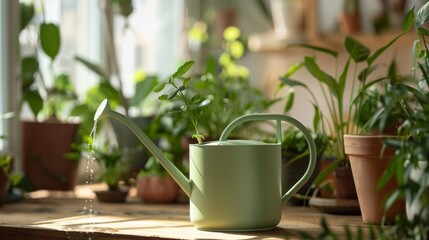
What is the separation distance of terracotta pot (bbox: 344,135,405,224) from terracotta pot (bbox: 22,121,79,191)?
1.05 m

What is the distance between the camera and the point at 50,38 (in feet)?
7.52

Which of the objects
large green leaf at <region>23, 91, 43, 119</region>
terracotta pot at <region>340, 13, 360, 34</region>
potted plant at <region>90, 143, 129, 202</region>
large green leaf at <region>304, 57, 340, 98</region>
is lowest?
Answer: potted plant at <region>90, 143, 129, 202</region>

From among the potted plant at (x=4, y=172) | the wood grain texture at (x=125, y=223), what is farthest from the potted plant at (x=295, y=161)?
the potted plant at (x=4, y=172)

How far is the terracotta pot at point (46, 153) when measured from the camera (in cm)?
228

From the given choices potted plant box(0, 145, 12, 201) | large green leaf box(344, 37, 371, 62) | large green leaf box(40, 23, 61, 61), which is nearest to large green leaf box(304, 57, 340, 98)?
large green leaf box(344, 37, 371, 62)

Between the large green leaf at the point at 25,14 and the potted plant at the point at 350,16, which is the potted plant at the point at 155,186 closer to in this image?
the large green leaf at the point at 25,14

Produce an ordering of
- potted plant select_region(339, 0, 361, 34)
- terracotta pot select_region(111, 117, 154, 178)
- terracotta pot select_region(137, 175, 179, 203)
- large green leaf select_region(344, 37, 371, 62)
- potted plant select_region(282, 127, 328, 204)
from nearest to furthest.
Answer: large green leaf select_region(344, 37, 371, 62) < potted plant select_region(282, 127, 328, 204) < terracotta pot select_region(137, 175, 179, 203) < terracotta pot select_region(111, 117, 154, 178) < potted plant select_region(339, 0, 361, 34)

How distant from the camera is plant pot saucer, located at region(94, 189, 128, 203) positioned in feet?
6.84

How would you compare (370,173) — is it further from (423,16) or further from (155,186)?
(155,186)

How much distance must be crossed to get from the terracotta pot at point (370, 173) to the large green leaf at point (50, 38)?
3.58 ft

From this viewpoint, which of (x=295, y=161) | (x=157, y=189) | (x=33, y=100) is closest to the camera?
(x=295, y=161)

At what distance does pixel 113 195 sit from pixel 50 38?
0.55 metres

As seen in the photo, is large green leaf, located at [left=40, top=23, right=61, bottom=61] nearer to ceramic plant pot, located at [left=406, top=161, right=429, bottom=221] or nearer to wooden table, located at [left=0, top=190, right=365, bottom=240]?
wooden table, located at [left=0, top=190, right=365, bottom=240]

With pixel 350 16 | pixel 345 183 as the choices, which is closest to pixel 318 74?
pixel 345 183
